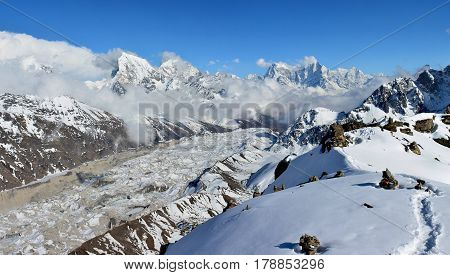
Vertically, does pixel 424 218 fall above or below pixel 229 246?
above

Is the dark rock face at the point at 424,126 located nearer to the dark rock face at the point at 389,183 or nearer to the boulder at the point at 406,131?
the boulder at the point at 406,131

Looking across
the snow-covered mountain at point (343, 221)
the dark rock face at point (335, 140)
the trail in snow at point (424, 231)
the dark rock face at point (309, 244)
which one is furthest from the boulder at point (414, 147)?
the dark rock face at point (309, 244)

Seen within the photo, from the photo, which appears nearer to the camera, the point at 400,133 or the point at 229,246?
the point at 229,246

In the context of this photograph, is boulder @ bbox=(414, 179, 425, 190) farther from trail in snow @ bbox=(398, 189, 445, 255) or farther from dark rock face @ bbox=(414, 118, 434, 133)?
dark rock face @ bbox=(414, 118, 434, 133)

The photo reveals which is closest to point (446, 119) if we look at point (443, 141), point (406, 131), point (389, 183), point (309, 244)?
point (443, 141)

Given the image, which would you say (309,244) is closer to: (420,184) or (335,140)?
(420,184)
